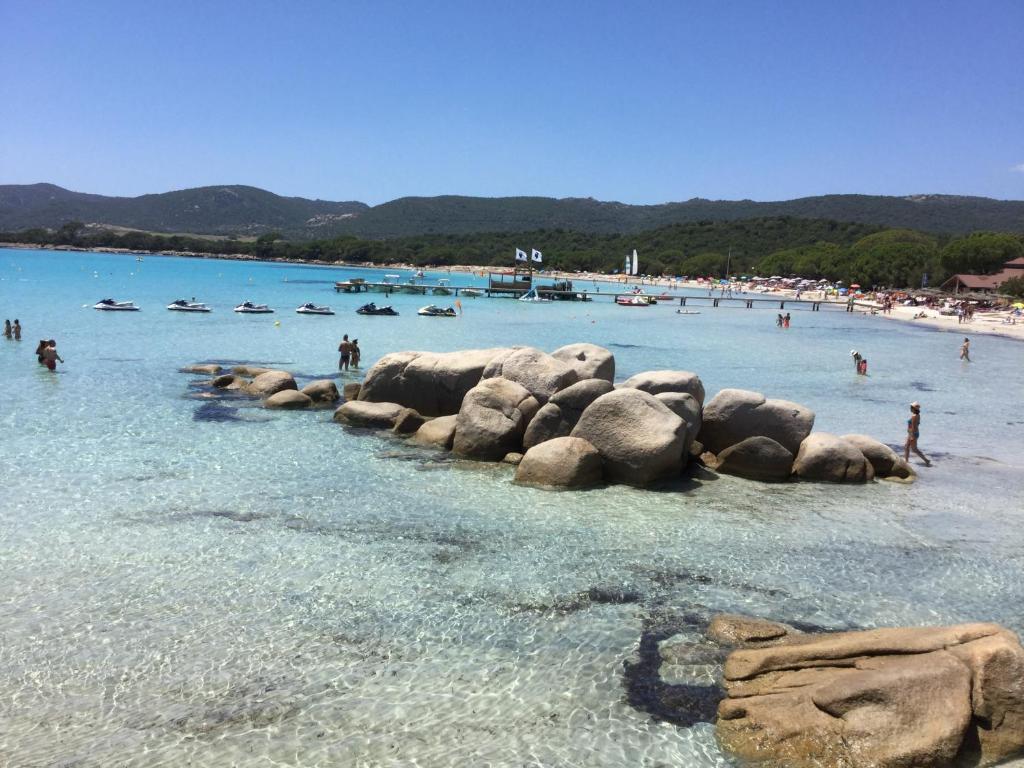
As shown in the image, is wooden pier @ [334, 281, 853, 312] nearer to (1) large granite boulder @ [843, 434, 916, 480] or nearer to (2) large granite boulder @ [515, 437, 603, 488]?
(1) large granite boulder @ [843, 434, 916, 480]

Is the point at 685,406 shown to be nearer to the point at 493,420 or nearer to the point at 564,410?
the point at 564,410

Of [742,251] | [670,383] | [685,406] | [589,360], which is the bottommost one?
[685,406]

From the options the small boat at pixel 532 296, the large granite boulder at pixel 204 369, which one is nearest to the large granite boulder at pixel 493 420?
the large granite boulder at pixel 204 369

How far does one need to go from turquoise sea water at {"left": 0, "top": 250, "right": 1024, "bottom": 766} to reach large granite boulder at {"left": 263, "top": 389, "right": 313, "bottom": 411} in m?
0.83

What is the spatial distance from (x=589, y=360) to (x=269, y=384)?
1011 centimetres

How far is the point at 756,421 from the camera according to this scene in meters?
15.9

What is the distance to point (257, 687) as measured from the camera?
298 inches

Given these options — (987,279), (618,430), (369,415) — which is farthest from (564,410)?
(987,279)

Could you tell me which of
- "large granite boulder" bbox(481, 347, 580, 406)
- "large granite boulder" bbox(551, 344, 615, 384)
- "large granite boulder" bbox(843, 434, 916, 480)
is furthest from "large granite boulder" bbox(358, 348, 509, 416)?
"large granite boulder" bbox(843, 434, 916, 480)

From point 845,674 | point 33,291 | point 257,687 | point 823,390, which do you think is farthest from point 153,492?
point 33,291

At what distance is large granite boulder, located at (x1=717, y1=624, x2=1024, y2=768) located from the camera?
6.26 metres

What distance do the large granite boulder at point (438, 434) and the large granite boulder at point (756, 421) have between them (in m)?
5.82

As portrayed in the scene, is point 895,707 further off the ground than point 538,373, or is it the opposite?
point 538,373

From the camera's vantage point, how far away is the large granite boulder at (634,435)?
46.6 ft
